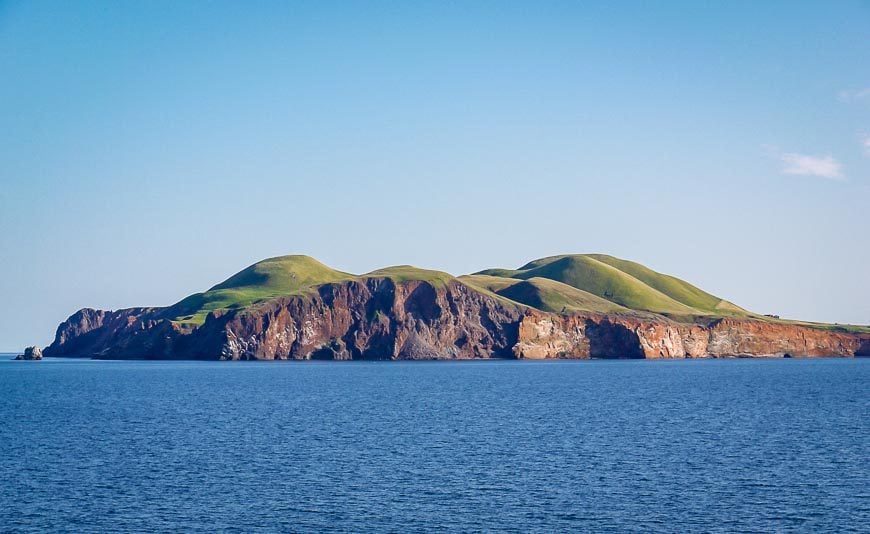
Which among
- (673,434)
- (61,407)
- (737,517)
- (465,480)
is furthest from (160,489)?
(61,407)

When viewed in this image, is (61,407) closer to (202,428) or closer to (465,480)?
(202,428)

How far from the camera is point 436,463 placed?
5381cm

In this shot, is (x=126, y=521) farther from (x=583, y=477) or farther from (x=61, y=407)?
(x=61, y=407)

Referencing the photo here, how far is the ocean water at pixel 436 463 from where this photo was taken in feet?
132

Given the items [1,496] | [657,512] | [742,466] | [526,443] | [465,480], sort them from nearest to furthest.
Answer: [657,512], [1,496], [465,480], [742,466], [526,443]

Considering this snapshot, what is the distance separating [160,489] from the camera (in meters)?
46.2

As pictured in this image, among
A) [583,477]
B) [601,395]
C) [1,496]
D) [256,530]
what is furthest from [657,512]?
[601,395]

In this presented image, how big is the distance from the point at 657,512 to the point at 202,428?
141 ft

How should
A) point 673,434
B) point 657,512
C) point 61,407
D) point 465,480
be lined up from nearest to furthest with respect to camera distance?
point 657,512 → point 465,480 → point 673,434 → point 61,407

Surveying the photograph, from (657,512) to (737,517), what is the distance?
3548 mm

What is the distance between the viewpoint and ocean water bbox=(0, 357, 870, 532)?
132 ft

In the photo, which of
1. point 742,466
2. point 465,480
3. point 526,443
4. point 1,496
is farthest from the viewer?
point 526,443

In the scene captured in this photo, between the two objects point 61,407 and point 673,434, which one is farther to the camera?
point 61,407

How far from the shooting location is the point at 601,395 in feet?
353
